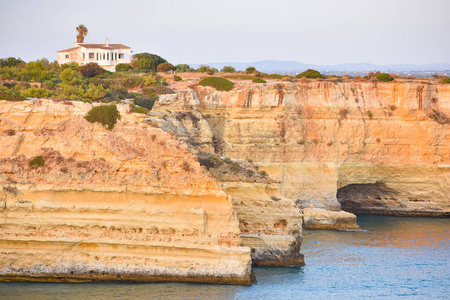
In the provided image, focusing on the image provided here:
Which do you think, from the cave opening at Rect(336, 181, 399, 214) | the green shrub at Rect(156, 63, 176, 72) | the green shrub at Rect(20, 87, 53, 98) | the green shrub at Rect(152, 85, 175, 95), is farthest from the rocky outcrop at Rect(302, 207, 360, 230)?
the green shrub at Rect(156, 63, 176, 72)

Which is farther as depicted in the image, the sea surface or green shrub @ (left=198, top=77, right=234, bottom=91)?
green shrub @ (left=198, top=77, right=234, bottom=91)

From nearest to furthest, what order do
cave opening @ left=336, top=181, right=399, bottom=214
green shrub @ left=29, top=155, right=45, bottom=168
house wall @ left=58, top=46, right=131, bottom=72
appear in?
green shrub @ left=29, top=155, right=45, bottom=168 → cave opening @ left=336, top=181, right=399, bottom=214 → house wall @ left=58, top=46, right=131, bottom=72

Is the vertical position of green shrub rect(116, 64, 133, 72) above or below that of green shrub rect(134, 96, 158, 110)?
above

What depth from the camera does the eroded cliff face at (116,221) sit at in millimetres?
22047

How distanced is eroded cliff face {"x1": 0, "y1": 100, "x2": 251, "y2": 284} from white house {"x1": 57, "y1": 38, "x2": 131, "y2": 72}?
35.8m

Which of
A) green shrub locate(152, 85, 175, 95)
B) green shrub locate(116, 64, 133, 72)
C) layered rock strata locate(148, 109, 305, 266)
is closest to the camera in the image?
layered rock strata locate(148, 109, 305, 266)

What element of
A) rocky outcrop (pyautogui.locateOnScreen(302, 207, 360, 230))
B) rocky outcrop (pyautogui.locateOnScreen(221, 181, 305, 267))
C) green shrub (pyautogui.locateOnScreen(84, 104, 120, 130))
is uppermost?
green shrub (pyautogui.locateOnScreen(84, 104, 120, 130))

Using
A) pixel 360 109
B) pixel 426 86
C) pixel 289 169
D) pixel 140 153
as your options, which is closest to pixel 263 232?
pixel 140 153

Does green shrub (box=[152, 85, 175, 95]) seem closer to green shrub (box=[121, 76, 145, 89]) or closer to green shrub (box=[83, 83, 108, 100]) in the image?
green shrub (box=[121, 76, 145, 89])

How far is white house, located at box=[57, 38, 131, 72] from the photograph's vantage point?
2272 inches

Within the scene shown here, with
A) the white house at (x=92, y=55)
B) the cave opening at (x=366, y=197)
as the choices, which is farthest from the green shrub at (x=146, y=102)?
the white house at (x=92, y=55)

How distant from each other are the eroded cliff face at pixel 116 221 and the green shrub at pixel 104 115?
3.92 feet

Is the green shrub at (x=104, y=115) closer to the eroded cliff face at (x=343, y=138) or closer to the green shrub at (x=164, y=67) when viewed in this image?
the eroded cliff face at (x=343, y=138)

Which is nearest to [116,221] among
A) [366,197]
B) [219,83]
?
[219,83]
